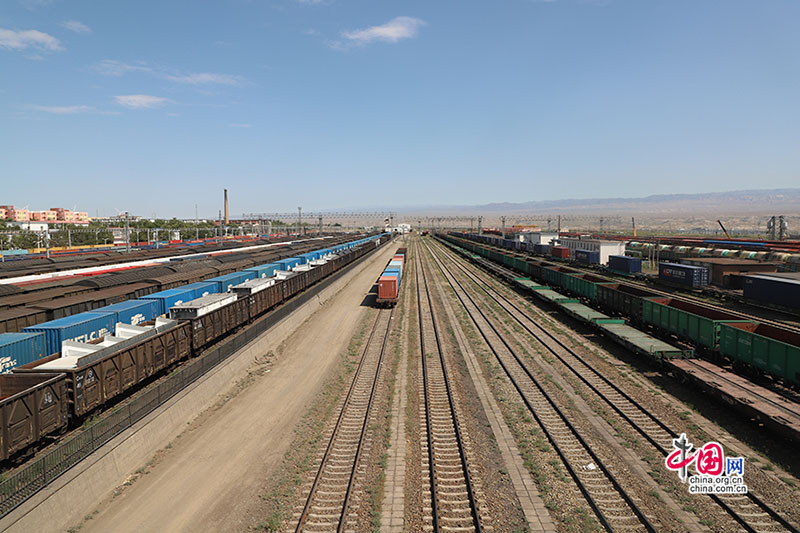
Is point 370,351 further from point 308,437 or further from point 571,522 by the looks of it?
point 571,522

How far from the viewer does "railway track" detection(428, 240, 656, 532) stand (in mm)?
11095

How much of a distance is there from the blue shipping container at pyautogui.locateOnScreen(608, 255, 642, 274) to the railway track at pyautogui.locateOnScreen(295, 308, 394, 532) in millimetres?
47254

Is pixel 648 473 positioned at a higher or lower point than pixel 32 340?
lower

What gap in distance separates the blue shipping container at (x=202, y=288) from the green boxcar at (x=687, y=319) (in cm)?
2950

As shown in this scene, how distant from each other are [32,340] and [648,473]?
A: 22.8 m

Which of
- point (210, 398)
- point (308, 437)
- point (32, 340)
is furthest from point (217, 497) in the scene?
point (32, 340)

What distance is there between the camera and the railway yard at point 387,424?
37.3ft

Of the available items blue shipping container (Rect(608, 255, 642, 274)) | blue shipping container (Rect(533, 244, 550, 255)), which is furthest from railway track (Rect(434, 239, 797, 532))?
blue shipping container (Rect(533, 244, 550, 255))

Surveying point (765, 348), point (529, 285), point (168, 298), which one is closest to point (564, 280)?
point (529, 285)

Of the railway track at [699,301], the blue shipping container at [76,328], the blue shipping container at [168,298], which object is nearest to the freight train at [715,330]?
the railway track at [699,301]

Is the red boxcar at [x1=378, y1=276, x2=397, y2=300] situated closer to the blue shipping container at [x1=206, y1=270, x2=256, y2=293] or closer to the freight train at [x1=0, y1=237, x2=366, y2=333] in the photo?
the blue shipping container at [x1=206, y1=270, x2=256, y2=293]

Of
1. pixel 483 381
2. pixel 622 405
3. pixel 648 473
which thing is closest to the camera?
pixel 648 473

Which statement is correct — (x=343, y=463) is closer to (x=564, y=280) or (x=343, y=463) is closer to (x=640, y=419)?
(x=640, y=419)

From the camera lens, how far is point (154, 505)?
39.2 ft
